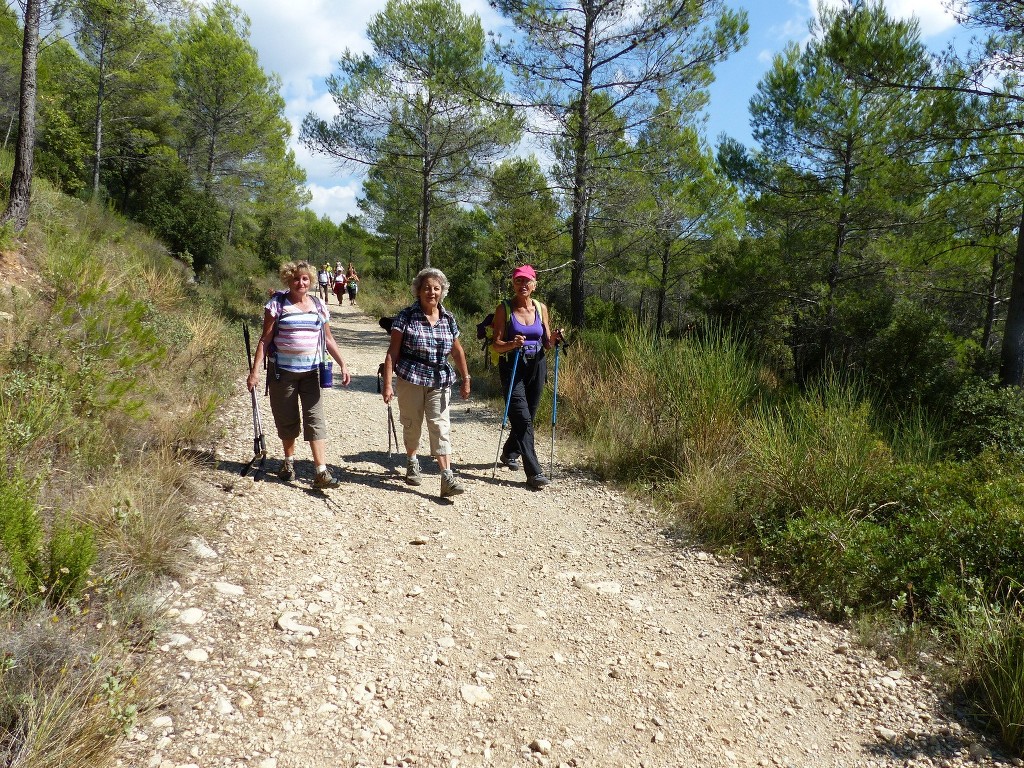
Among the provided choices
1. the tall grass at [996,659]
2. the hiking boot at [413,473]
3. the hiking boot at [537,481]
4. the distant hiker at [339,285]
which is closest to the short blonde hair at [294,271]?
the hiking boot at [413,473]

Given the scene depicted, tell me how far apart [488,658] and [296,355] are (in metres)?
2.65

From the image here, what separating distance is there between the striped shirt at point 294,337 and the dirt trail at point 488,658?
3.12 feet

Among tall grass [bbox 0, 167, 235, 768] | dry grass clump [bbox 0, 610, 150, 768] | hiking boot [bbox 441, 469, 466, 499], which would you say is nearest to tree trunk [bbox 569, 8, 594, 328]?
tall grass [bbox 0, 167, 235, 768]

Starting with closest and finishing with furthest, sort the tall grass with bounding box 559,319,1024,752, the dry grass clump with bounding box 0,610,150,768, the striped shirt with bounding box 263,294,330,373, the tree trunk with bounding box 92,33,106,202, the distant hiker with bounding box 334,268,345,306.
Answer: the dry grass clump with bounding box 0,610,150,768
the tall grass with bounding box 559,319,1024,752
the striped shirt with bounding box 263,294,330,373
the tree trunk with bounding box 92,33,106,202
the distant hiker with bounding box 334,268,345,306

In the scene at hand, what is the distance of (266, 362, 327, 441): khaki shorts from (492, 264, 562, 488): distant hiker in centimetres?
160

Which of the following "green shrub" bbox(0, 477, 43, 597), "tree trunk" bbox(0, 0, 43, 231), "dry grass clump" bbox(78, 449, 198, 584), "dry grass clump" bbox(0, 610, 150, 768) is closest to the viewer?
"dry grass clump" bbox(0, 610, 150, 768)

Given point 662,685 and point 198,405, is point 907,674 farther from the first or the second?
point 198,405

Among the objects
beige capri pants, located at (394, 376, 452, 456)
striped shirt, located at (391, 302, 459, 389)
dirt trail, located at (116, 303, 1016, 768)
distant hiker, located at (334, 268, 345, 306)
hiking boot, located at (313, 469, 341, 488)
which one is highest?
distant hiker, located at (334, 268, 345, 306)

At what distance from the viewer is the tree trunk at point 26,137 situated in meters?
6.93

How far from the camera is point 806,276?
14.3 meters

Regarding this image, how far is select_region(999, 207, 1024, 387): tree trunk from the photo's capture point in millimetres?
7812

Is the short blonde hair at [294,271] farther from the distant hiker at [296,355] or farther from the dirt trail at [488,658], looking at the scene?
the dirt trail at [488,658]

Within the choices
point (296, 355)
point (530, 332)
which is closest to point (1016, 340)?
point (530, 332)

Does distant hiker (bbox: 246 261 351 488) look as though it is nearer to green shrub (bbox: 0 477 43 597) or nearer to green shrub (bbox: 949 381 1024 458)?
green shrub (bbox: 0 477 43 597)
